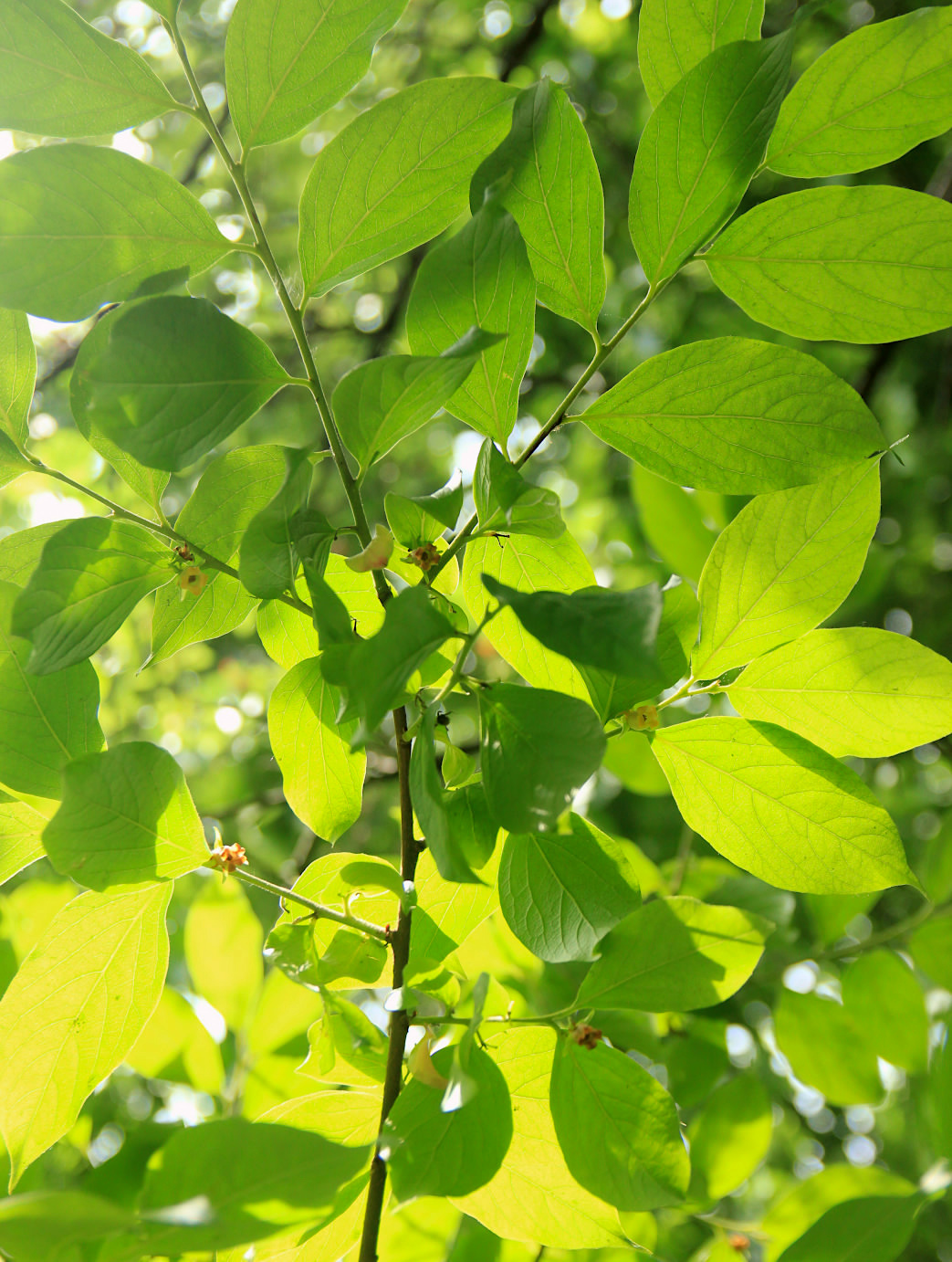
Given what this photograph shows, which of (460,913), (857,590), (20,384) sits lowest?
(857,590)

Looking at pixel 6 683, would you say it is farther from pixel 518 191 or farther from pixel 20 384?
pixel 518 191

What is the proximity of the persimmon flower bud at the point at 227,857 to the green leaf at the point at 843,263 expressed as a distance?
391mm

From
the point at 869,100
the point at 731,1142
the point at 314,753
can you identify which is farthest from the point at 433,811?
the point at 731,1142

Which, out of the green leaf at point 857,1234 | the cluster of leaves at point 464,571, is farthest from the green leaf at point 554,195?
the green leaf at point 857,1234

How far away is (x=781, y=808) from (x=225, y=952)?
1.66 feet

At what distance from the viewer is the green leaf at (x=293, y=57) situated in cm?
42

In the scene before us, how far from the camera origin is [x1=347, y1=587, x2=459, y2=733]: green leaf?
336 millimetres

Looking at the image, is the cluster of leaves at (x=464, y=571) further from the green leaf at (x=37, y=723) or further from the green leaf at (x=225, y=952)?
the green leaf at (x=225, y=952)

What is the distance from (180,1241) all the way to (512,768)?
0.67ft

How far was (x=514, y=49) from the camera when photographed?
189cm

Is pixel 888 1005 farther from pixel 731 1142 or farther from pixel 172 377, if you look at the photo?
pixel 172 377

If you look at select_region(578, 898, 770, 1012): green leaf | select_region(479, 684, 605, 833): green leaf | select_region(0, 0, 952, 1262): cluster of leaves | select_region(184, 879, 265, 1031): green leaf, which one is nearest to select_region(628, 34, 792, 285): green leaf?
select_region(0, 0, 952, 1262): cluster of leaves

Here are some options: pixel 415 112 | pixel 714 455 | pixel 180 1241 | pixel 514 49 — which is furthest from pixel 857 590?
pixel 514 49

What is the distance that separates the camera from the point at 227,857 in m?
0.51
